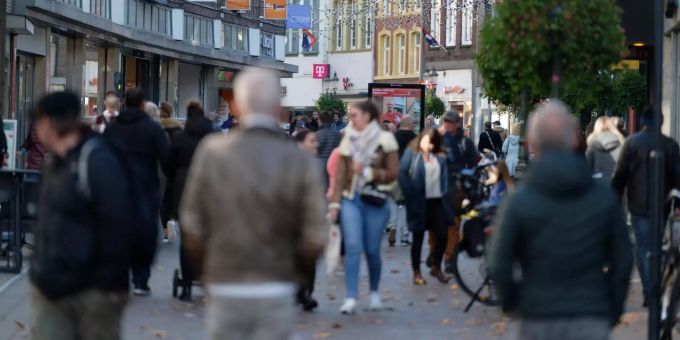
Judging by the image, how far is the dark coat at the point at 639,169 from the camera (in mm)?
12570

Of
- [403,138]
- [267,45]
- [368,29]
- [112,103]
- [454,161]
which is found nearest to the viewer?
[112,103]

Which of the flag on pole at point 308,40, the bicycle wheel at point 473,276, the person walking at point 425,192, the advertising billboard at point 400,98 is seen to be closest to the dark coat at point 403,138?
the person walking at point 425,192

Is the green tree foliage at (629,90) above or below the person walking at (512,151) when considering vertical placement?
above

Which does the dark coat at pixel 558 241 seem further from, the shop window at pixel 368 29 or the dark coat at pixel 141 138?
the shop window at pixel 368 29

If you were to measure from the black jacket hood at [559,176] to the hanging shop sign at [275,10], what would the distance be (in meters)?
49.2

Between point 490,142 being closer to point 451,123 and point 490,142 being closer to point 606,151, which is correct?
point 451,123

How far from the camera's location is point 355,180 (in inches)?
498

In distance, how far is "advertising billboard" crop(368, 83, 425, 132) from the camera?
36656mm

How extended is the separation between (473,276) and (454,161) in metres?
2.27

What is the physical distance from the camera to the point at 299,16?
188ft

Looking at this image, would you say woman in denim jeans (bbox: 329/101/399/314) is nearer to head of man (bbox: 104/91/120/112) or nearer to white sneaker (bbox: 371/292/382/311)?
white sneaker (bbox: 371/292/382/311)

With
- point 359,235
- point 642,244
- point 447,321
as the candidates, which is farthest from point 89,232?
point 642,244

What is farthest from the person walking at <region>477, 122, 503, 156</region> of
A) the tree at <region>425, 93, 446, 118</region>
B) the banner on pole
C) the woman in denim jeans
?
the banner on pole

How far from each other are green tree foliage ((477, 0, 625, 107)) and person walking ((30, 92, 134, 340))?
844cm
